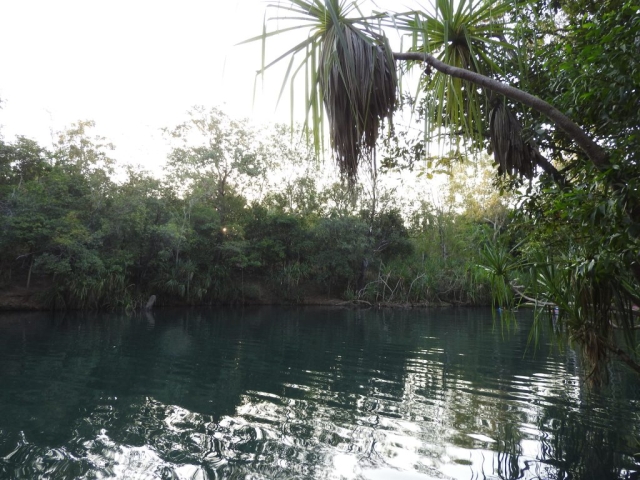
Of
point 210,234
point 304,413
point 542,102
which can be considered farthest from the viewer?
point 210,234

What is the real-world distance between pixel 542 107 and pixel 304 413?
13.3 feet

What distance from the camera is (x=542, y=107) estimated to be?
2.28 meters

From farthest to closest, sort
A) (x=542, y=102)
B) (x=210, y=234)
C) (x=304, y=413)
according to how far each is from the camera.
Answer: (x=210, y=234)
(x=304, y=413)
(x=542, y=102)

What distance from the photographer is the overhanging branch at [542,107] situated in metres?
2.22

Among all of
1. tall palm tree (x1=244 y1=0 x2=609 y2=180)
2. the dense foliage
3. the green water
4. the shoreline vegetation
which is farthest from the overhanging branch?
the shoreline vegetation

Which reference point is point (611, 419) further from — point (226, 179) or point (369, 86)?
point (226, 179)

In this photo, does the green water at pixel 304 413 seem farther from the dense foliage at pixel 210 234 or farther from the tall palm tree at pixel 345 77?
the dense foliage at pixel 210 234

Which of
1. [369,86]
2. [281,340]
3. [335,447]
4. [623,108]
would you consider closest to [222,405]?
[335,447]

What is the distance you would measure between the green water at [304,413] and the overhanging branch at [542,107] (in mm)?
2465

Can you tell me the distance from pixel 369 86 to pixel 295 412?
3.95 metres

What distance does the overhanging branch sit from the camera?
222 centimetres

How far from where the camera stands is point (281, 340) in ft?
37.9

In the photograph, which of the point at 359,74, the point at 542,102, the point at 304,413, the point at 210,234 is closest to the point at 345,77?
the point at 359,74

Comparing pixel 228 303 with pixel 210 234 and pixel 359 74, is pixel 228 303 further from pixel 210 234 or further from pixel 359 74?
pixel 359 74
